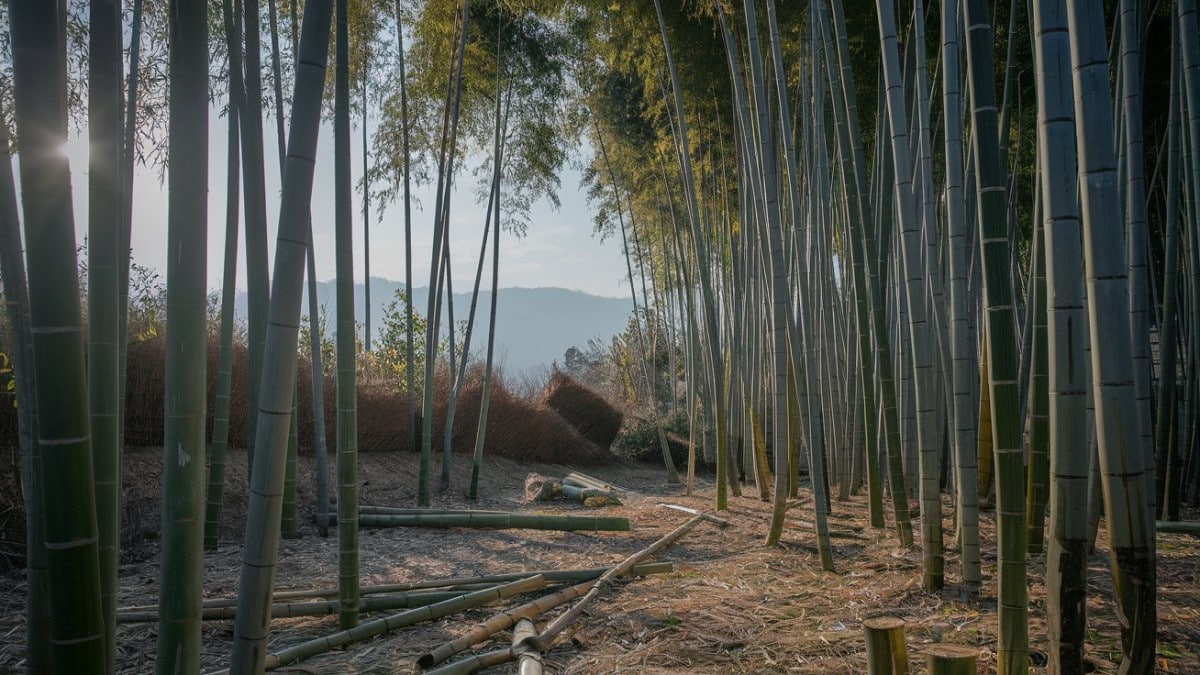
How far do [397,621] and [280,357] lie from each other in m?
1.17

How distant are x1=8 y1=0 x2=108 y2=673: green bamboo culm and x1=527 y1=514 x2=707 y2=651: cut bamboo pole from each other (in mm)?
1058

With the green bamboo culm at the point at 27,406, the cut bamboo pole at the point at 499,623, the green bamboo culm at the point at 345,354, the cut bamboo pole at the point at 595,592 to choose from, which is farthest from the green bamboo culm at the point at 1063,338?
the green bamboo culm at the point at 27,406

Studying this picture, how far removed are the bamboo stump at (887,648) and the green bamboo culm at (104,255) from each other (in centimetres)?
111

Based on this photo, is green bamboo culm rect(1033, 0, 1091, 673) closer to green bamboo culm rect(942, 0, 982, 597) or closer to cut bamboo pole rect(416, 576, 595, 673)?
green bamboo culm rect(942, 0, 982, 597)

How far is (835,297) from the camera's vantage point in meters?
3.77

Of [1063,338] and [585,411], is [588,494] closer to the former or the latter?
[585,411]

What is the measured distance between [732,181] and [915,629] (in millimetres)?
4881

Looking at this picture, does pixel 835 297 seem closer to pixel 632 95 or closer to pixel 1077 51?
pixel 1077 51

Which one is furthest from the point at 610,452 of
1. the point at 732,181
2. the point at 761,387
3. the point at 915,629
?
the point at 915,629

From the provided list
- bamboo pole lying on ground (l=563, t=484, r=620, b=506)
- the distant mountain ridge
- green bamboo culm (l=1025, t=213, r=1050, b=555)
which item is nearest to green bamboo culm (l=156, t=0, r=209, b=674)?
green bamboo culm (l=1025, t=213, r=1050, b=555)

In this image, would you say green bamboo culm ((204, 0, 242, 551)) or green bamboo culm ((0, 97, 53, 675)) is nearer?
green bamboo culm ((0, 97, 53, 675))

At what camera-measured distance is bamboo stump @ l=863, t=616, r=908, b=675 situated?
3.69 ft

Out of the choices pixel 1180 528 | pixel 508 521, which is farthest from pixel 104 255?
pixel 1180 528

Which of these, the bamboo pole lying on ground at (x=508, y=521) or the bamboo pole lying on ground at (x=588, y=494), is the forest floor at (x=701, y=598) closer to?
the bamboo pole lying on ground at (x=508, y=521)
